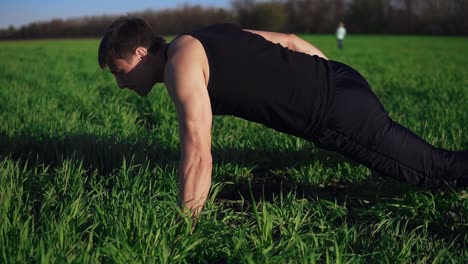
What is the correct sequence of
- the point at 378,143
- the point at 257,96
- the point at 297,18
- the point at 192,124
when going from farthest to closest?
the point at 297,18
the point at 378,143
the point at 257,96
the point at 192,124

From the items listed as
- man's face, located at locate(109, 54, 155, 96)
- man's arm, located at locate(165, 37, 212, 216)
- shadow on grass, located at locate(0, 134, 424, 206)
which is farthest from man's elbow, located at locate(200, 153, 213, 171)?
shadow on grass, located at locate(0, 134, 424, 206)

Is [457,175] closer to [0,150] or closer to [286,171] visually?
[286,171]

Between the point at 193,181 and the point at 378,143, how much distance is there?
1.05 m

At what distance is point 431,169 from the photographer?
2496 millimetres

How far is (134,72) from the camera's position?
2346 millimetres

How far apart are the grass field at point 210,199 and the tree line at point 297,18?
6170 centimetres

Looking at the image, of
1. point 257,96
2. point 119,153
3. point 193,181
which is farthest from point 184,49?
point 119,153

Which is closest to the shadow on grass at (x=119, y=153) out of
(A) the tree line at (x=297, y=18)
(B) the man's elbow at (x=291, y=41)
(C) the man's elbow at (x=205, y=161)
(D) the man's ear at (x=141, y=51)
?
(B) the man's elbow at (x=291, y=41)

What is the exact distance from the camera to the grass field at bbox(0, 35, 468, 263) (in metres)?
1.90

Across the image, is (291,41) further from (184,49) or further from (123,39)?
(123,39)

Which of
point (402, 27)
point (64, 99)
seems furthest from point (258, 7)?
point (64, 99)

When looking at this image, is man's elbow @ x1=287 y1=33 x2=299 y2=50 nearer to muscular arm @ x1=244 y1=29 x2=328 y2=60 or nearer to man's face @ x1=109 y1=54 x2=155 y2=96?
muscular arm @ x1=244 y1=29 x2=328 y2=60

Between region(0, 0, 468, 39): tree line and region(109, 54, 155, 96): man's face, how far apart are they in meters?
63.3

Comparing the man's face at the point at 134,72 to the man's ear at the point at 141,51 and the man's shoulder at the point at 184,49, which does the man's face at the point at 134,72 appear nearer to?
the man's ear at the point at 141,51
